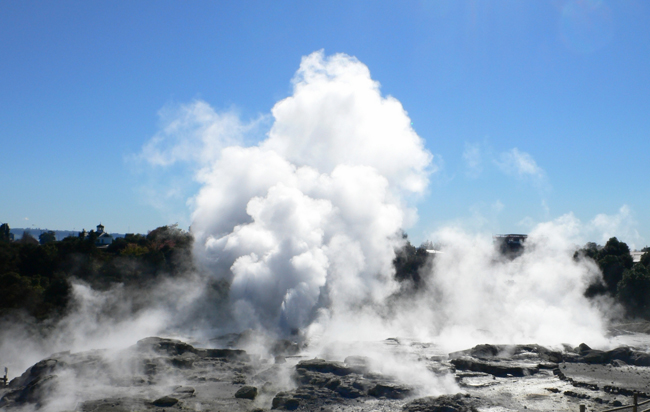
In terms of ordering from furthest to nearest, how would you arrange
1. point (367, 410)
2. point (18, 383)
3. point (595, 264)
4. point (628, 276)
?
point (595, 264)
point (628, 276)
point (18, 383)
point (367, 410)

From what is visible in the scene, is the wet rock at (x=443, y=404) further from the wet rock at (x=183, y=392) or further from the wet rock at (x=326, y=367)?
the wet rock at (x=183, y=392)

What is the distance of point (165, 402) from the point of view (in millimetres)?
14625

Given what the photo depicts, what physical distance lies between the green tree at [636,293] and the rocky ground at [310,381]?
1902 cm

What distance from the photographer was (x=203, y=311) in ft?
98.4

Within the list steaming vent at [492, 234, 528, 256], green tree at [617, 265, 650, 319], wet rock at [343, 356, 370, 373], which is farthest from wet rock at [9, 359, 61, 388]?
steaming vent at [492, 234, 528, 256]

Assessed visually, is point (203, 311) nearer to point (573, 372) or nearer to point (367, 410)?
point (367, 410)

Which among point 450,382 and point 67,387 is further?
point 450,382

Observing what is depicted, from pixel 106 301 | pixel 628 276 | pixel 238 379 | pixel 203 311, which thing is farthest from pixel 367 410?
pixel 628 276

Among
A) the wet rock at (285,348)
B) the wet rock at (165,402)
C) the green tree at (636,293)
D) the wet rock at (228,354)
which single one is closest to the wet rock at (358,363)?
the wet rock at (285,348)

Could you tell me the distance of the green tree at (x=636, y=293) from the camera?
125 feet

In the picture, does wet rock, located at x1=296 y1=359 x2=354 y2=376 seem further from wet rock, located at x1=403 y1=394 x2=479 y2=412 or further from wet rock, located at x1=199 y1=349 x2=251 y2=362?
wet rock, located at x1=403 y1=394 x2=479 y2=412

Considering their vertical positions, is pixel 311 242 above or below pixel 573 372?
above

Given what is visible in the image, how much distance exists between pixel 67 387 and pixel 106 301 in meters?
14.2

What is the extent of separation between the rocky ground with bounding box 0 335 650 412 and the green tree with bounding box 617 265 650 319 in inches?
749
